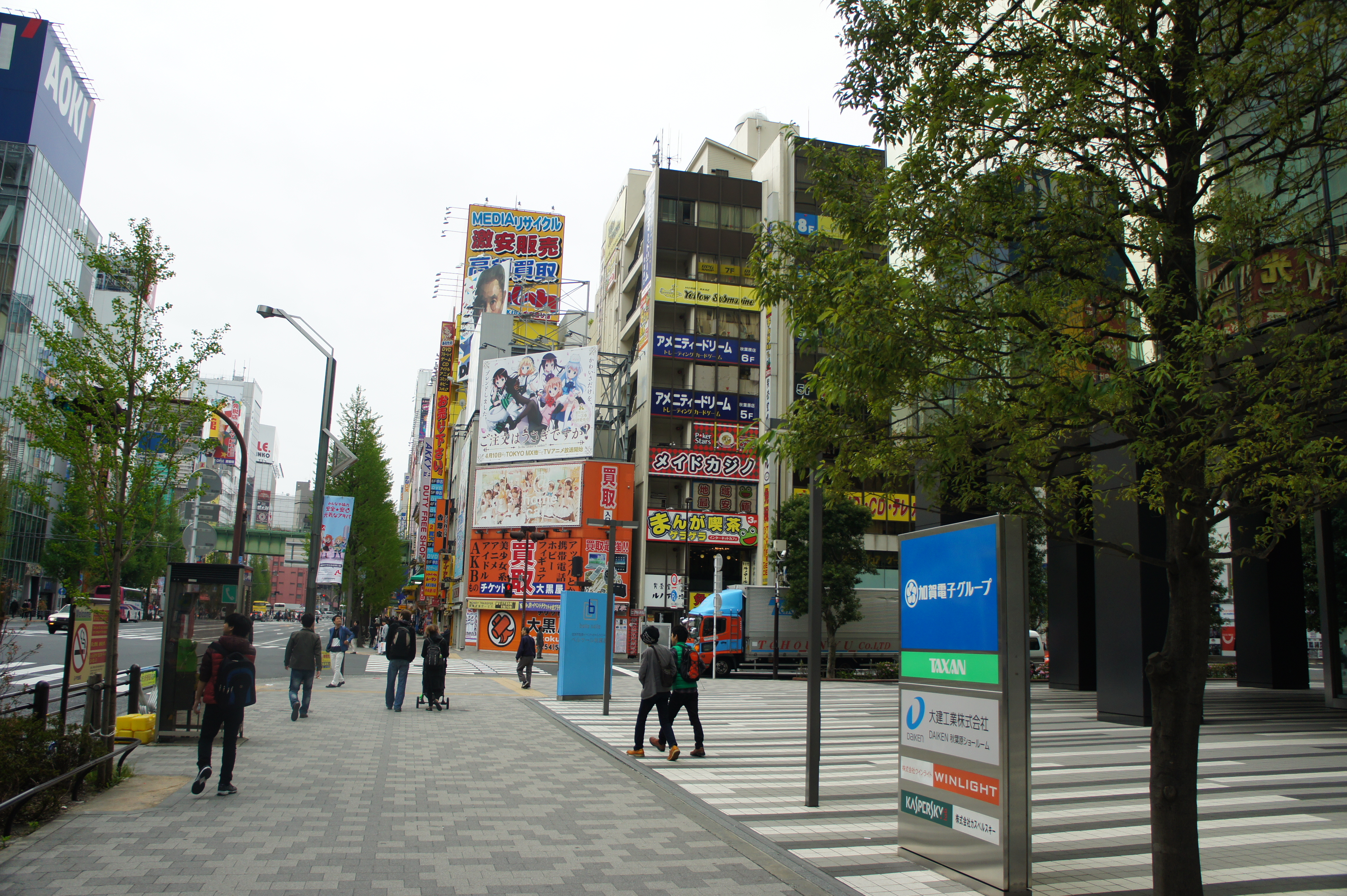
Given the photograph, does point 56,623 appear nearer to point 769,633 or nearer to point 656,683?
point 769,633

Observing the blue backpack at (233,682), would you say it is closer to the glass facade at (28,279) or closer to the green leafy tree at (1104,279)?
the green leafy tree at (1104,279)

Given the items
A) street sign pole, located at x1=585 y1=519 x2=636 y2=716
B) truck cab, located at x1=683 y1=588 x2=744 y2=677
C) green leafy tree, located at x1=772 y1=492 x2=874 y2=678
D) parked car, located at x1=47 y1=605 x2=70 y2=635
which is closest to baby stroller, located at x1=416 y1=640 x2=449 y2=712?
street sign pole, located at x1=585 y1=519 x2=636 y2=716

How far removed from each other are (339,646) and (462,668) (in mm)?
12613

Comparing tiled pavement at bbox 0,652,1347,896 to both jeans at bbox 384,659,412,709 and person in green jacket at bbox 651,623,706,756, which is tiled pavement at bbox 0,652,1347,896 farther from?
jeans at bbox 384,659,412,709

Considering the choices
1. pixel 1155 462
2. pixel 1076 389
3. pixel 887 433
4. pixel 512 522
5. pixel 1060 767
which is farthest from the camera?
pixel 512 522

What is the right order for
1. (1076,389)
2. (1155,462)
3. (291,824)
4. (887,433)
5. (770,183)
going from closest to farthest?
1. (1076,389)
2. (1155,462)
3. (887,433)
4. (291,824)
5. (770,183)

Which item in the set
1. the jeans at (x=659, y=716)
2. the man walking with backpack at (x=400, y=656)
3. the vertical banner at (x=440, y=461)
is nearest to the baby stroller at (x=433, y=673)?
the man walking with backpack at (x=400, y=656)

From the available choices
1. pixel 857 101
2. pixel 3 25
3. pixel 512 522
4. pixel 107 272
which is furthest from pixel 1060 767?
pixel 3 25

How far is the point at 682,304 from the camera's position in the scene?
52.5m

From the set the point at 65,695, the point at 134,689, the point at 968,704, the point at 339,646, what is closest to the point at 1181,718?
the point at 968,704

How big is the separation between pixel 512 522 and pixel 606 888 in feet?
148

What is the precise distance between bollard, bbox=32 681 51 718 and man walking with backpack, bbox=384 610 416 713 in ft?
27.8

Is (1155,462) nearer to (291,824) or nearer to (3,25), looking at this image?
(291,824)

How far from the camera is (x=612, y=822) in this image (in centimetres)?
812
